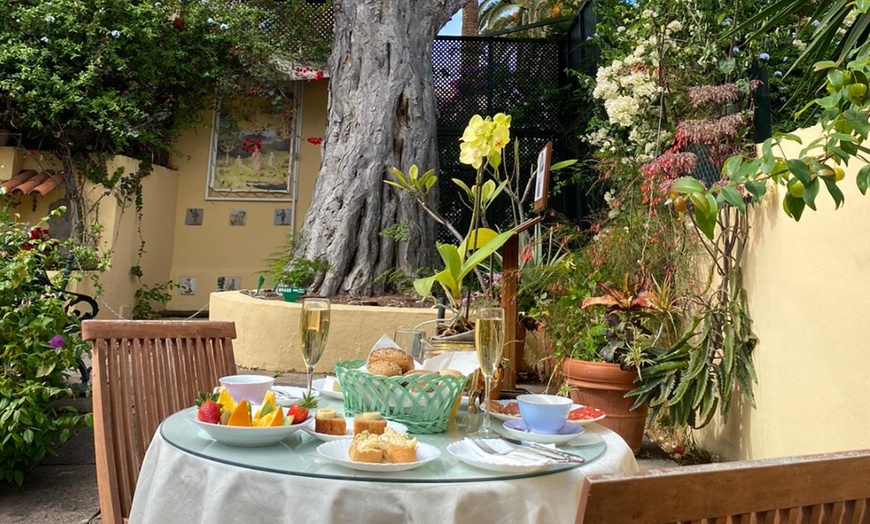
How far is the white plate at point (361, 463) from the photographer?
104cm

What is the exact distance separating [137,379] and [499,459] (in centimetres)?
104

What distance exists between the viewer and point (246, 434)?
1.15 meters

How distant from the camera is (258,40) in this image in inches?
294

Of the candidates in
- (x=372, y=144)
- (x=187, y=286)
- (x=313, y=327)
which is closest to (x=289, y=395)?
(x=313, y=327)

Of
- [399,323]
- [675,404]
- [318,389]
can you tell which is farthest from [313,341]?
[399,323]

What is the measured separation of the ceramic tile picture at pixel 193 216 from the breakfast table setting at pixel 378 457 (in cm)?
677

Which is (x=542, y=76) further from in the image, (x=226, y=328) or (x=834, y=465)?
(x=834, y=465)

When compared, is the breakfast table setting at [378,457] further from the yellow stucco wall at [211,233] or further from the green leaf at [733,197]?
the yellow stucco wall at [211,233]

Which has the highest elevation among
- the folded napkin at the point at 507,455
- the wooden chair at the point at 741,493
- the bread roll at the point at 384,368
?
the wooden chair at the point at 741,493

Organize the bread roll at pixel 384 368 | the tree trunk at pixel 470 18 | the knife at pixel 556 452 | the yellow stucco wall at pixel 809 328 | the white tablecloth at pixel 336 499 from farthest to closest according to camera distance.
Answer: the tree trunk at pixel 470 18 < the yellow stucco wall at pixel 809 328 < the bread roll at pixel 384 368 < the knife at pixel 556 452 < the white tablecloth at pixel 336 499

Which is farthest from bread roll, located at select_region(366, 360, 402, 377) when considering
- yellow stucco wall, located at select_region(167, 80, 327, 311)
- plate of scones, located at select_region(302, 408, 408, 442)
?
yellow stucco wall, located at select_region(167, 80, 327, 311)

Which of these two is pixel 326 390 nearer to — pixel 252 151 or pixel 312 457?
pixel 312 457

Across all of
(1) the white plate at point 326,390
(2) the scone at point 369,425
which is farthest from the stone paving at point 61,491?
(2) the scone at point 369,425

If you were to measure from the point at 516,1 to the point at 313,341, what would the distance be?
47.0 feet
